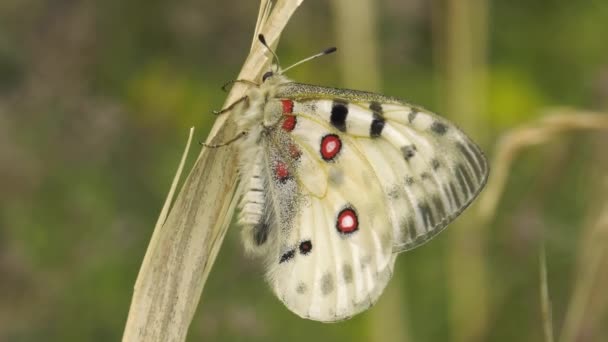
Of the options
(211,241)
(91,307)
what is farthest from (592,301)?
(91,307)

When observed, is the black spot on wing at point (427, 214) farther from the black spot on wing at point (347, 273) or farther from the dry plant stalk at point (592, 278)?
the dry plant stalk at point (592, 278)

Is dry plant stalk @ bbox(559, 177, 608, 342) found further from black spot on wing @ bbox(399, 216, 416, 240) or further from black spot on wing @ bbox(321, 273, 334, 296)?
black spot on wing @ bbox(321, 273, 334, 296)

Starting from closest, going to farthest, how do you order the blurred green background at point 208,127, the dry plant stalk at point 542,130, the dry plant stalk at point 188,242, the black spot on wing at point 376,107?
the dry plant stalk at point 188,242, the dry plant stalk at point 542,130, the black spot on wing at point 376,107, the blurred green background at point 208,127

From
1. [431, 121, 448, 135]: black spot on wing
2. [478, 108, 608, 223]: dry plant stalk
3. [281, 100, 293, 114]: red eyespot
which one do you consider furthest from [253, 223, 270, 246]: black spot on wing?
[478, 108, 608, 223]: dry plant stalk

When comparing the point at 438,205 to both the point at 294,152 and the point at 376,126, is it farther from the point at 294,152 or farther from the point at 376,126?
the point at 294,152

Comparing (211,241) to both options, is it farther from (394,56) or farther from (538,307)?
(394,56)

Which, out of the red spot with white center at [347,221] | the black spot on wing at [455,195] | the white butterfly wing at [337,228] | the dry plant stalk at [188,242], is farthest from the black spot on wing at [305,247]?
the dry plant stalk at [188,242]
